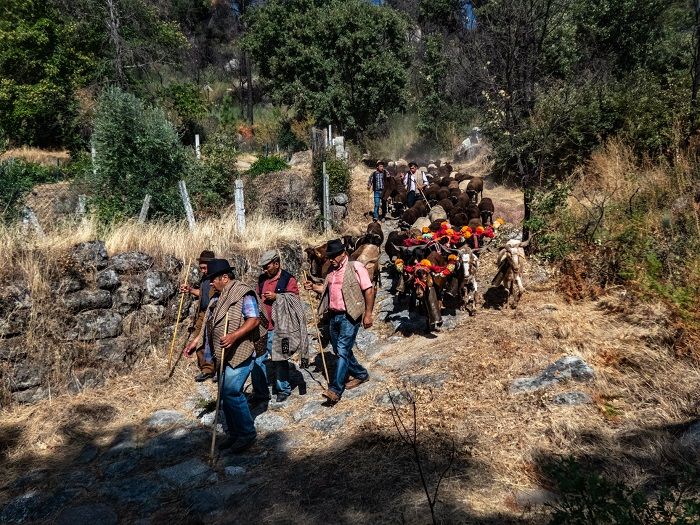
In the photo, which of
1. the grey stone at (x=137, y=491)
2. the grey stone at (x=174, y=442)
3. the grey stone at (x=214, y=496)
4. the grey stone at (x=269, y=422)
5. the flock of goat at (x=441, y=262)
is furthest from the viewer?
the flock of goat at (x=441, y=262)

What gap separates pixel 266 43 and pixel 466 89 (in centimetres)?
960

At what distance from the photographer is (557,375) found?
5.46m

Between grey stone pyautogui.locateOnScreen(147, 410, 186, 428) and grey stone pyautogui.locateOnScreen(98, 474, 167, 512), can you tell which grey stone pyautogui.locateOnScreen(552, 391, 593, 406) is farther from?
grey stone pyautogui.locateOnScreen(147, 410, 186, 428)

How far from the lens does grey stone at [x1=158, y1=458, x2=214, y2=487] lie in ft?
15.7

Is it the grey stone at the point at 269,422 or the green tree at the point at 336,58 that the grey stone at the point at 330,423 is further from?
the green tree at the point at 336,58

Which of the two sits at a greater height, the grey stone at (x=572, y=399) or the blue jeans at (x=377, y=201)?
the blue jeans at (x=377, y=201)

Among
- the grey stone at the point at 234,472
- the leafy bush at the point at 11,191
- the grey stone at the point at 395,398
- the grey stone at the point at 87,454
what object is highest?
the leafy bush at the point at 11,191

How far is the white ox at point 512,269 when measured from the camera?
763 cm

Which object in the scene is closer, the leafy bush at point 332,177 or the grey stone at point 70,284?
the grey stone at point 70,284

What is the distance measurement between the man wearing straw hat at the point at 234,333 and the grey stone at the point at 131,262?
9.57 ft

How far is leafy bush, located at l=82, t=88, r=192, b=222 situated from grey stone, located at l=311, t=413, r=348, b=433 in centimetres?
650

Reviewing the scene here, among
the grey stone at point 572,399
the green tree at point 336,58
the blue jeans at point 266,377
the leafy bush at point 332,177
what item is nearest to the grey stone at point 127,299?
the blue jeans at point 266,377

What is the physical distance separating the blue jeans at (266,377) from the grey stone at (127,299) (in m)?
2.04

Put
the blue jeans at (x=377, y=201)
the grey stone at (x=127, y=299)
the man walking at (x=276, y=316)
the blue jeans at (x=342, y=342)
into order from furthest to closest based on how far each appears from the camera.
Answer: the blue jeans at (x=377, y=201)
the grey stone at (x=127, y=299)
the man walking at (x=276, y=316)
the blue jeans at (x=342, y=342)
